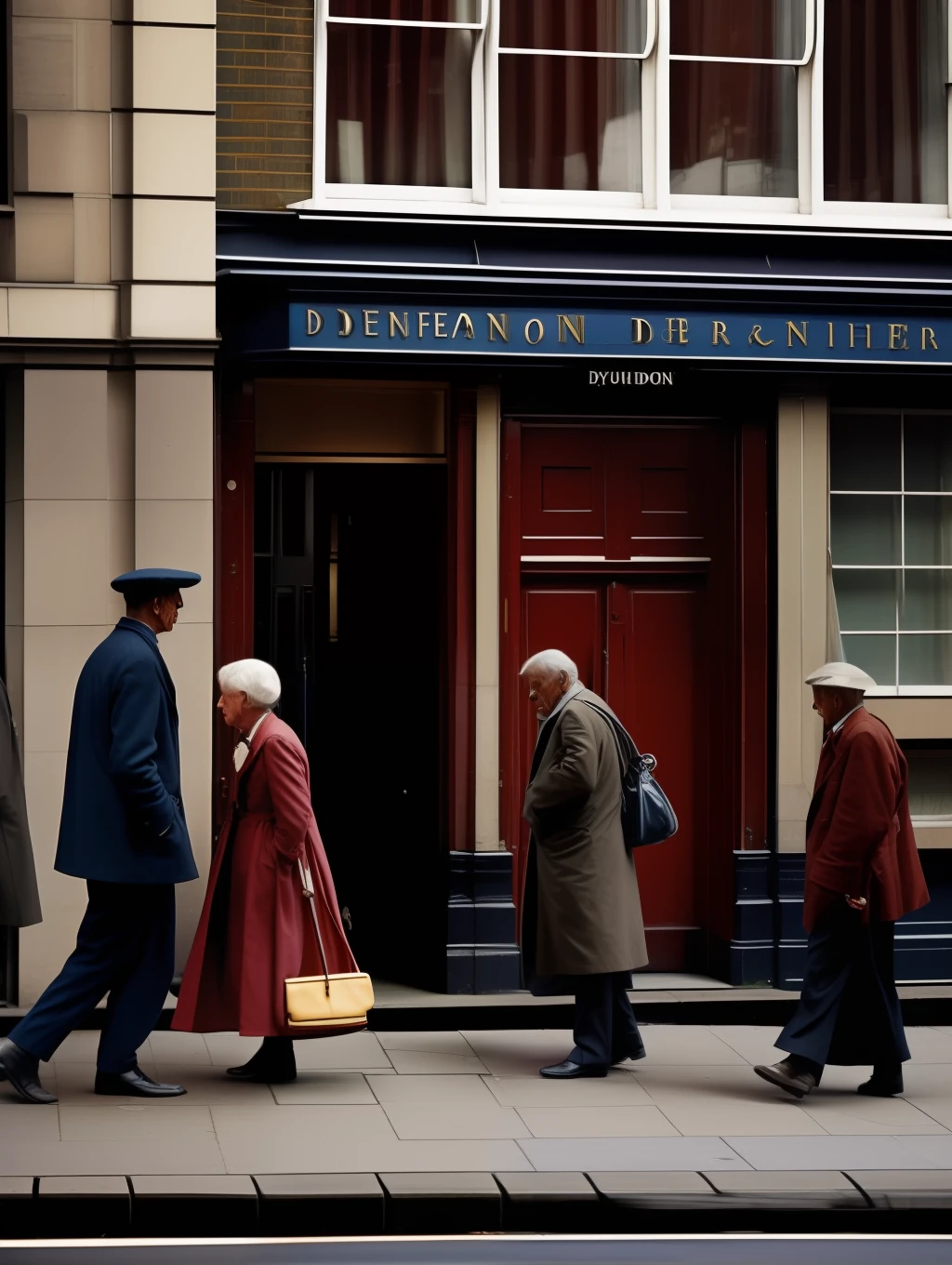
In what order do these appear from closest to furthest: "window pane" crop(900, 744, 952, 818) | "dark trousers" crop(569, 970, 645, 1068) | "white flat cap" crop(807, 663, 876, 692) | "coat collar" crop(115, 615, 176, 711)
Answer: "coat collar" crop(115, 615, 176, 711), "white flat cap" crop(807, 663, 876, 692), "dark trousers" crop(569, 970, 645, 1068), "window pane" crop(900, 744, 952, 818)

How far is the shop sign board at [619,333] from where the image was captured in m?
9.49

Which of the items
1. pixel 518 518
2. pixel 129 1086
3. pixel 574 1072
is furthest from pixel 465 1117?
pixel 518 518

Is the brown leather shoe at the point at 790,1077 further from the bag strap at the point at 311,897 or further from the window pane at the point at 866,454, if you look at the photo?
the window pane at the point at 866,454

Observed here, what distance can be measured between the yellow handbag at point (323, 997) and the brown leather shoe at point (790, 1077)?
5.54 ft

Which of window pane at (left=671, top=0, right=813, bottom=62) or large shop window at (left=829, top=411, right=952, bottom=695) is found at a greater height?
window pane at (left=671, top=0, right=813, bottom=62)

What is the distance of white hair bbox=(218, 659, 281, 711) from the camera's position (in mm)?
7598

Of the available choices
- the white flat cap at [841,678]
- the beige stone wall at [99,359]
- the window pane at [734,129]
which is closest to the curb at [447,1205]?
the white flat cap at [841,678]

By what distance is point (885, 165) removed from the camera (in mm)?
10641

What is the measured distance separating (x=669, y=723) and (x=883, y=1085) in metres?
2.86

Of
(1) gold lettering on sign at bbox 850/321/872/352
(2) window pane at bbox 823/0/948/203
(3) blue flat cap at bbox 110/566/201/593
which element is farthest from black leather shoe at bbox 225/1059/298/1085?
(2) window pane at bbox 823/0/948/203

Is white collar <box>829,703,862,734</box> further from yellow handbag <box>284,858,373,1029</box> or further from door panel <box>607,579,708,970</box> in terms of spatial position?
door panel <box>607,579,708,970</box>

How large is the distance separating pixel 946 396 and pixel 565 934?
4.16m

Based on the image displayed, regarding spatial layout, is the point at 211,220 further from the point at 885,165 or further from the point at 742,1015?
the point at 742,1015

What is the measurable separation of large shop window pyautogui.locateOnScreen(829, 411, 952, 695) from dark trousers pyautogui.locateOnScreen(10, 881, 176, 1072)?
4579 mm
